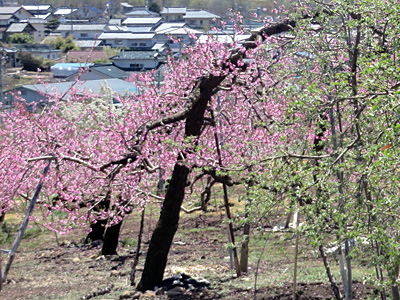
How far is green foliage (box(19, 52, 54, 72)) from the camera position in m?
64.6

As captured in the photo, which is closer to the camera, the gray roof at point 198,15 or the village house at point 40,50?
the village house at point 40,50

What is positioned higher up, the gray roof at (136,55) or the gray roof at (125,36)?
the gray roof at (125,36)

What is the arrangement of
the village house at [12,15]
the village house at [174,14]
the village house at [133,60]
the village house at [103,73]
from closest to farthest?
1. the village house at [103,73]
2. the village house at [133,60]
3. the village house at [12,15]
4. the village house at [174,14]

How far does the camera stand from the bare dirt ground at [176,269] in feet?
33.3

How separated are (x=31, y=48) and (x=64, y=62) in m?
6.71

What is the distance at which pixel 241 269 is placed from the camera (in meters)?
12.1

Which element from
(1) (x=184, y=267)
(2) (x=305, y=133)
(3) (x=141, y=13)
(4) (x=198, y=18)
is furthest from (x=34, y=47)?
(2) (x=305, y=133)

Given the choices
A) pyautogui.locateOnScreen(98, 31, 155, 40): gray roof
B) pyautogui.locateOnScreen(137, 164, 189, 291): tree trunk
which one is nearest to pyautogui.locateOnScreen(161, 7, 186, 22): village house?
pyautogui.locateOnScreen(98, 31, 155, 40): gray roof

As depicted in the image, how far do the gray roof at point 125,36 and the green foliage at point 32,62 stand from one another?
14.8 metres

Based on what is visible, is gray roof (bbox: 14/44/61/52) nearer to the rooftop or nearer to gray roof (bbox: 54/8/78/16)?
the rooftop

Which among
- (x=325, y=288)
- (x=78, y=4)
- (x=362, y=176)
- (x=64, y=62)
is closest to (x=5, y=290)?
(x=325, y=288)

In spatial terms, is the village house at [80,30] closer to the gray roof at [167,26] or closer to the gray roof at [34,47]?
the gray roof at [167,26]

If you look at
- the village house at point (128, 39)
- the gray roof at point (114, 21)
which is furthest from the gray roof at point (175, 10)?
the village house at point (128, 39)

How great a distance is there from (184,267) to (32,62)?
5623cm
